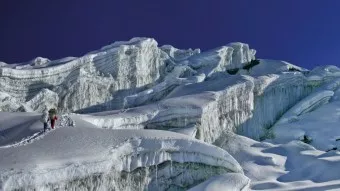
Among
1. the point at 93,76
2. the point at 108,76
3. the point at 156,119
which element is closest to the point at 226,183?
the point at 156,119

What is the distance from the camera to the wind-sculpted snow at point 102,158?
43.9 feet

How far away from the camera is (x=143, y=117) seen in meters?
23.8

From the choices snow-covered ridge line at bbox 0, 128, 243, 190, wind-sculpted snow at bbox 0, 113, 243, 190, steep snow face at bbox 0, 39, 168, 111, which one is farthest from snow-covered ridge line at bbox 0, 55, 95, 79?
snow-covered ridge line at bbox 0, 128, 243, 190

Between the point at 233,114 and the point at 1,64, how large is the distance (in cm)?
2090

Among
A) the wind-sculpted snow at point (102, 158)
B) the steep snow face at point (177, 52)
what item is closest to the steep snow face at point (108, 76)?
the steep snow face at point (177, 52)

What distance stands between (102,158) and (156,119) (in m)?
9.31

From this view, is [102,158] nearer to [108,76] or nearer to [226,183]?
[226,183]

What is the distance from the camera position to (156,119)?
79.0 feet

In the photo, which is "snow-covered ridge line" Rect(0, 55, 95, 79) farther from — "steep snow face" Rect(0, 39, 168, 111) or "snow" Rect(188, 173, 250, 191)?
"snow" Rect(188, 173, 250, 191)

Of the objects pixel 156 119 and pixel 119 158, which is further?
pixel 156 119

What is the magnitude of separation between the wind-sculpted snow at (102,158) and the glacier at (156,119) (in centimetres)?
3

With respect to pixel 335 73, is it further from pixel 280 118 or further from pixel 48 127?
pixel 48 127

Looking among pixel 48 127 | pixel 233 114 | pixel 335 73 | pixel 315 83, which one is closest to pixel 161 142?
pixel 48 127

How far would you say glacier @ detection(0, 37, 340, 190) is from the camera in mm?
14930
